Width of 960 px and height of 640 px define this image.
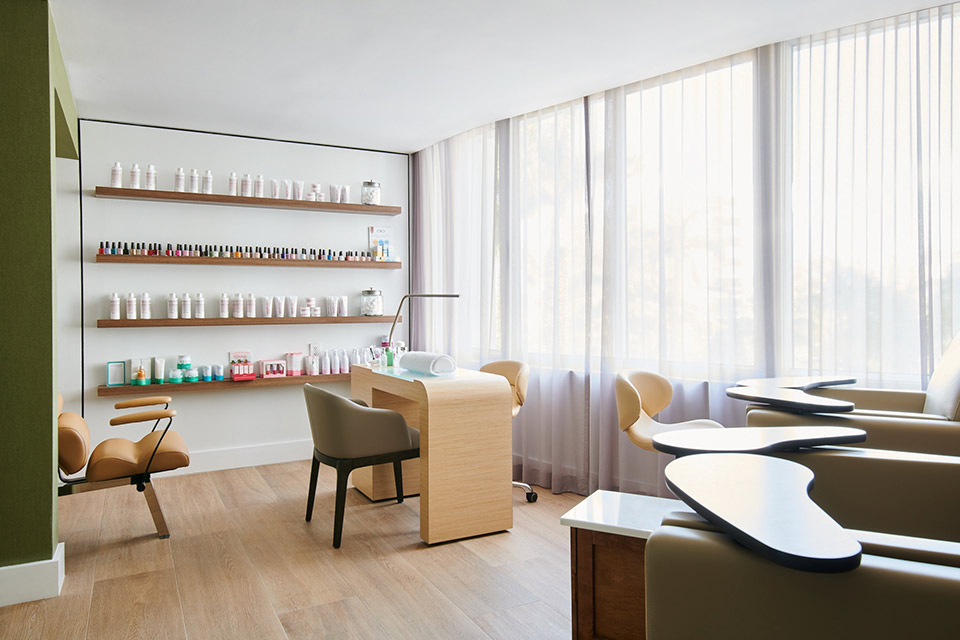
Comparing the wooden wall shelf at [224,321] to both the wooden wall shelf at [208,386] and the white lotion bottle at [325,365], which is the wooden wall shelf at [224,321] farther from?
the wooden wall shelf at [208,386]

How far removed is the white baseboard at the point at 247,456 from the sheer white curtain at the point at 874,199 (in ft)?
11.8

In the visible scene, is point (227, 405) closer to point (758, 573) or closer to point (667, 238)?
point (667, 238)

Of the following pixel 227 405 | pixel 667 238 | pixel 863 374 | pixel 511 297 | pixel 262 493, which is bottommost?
pixel 262 493

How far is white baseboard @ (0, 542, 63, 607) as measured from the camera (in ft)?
8.30

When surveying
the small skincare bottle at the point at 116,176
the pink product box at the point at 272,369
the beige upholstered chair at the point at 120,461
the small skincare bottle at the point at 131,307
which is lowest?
the beige upholstered chair at the point at 120,461

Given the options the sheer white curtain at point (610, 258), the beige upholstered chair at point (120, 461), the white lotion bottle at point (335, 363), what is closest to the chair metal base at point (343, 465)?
the beige upholstered chair at point (120, 461)

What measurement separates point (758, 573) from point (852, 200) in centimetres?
261

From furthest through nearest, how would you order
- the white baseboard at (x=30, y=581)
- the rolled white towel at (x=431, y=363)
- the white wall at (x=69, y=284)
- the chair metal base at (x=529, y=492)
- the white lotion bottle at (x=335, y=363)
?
the white lotion bottle at (x=335, y=363)
the white wall at (x=69, y=284)
the chair metal base at (x=529, y=492)
the rolled white towel at (x=431, y=363)
the white baseboard at (x=30, y=581)

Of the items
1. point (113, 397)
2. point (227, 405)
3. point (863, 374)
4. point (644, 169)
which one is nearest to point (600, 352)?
point (644, 169)

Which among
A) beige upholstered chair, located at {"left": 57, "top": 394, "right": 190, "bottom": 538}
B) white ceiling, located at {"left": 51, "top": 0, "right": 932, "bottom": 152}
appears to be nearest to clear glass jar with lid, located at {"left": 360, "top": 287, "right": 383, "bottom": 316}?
white ceiling, located at {"left": 51, "top": 0, "right": 932, "bottom": 152}

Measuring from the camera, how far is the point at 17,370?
257 centimetres

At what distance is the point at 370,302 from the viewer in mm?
5371

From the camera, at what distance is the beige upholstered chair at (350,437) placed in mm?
3102

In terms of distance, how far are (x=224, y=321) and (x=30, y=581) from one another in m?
2.35
